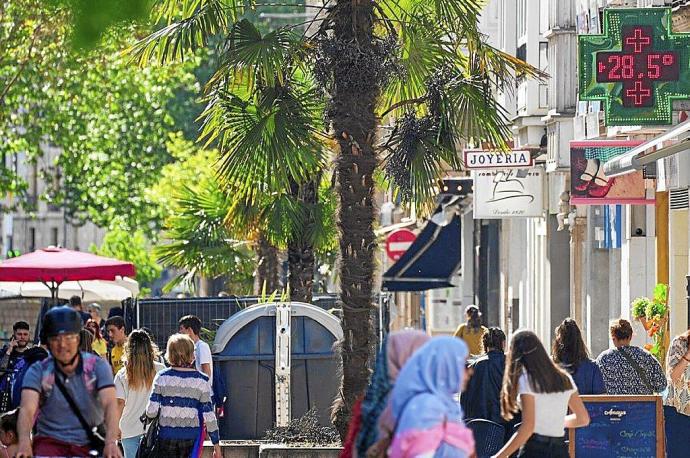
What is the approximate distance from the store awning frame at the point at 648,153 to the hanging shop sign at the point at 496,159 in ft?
22.8

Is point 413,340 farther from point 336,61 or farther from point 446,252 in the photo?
point 446,252

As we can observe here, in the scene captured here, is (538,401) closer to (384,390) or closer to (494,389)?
(384,390)

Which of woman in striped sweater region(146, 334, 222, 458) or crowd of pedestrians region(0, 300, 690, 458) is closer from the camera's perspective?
crowd of pedestrians region(0, 300, 690, 458)

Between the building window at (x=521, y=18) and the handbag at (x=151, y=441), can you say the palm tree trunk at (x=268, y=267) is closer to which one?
the building window at (x=521, y=18)

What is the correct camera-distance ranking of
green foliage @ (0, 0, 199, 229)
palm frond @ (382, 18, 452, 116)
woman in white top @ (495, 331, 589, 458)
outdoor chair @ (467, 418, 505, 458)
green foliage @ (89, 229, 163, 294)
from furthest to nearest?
1. green foliage @ (89, 229, 163, 294)
2. green foliage @ (0, 0, 199, 229)
3. palm frond @ (382, 18, 452, 116)
4. outdoor chair @ (467, 418, 505, 458)
5. woman in white top @ (495, 331, 589, 458)

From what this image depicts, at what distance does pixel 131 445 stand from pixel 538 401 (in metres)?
4.32

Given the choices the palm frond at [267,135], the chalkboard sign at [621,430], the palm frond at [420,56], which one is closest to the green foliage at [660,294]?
the palm frond at [420,56]

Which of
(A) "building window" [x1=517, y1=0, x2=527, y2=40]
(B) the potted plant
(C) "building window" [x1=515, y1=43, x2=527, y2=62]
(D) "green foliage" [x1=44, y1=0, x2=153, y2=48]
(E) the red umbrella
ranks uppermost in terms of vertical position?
(A) "building window" [x1=517, y1=0, x2=527, y2=40]

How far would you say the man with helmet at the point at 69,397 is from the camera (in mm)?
9359

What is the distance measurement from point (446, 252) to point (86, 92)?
30.3ft

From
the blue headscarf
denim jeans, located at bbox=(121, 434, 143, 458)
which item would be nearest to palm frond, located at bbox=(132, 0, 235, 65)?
denim jeans, located at bbox=(121, 434, 143, 458)

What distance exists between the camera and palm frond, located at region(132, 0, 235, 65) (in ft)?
54.1

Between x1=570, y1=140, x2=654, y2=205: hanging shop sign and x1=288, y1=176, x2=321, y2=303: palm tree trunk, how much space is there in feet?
11.3

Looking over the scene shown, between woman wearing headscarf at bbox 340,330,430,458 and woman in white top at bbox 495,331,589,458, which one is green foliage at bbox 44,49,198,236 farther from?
woman wearing headscarf at bbox 340,330,430,458
